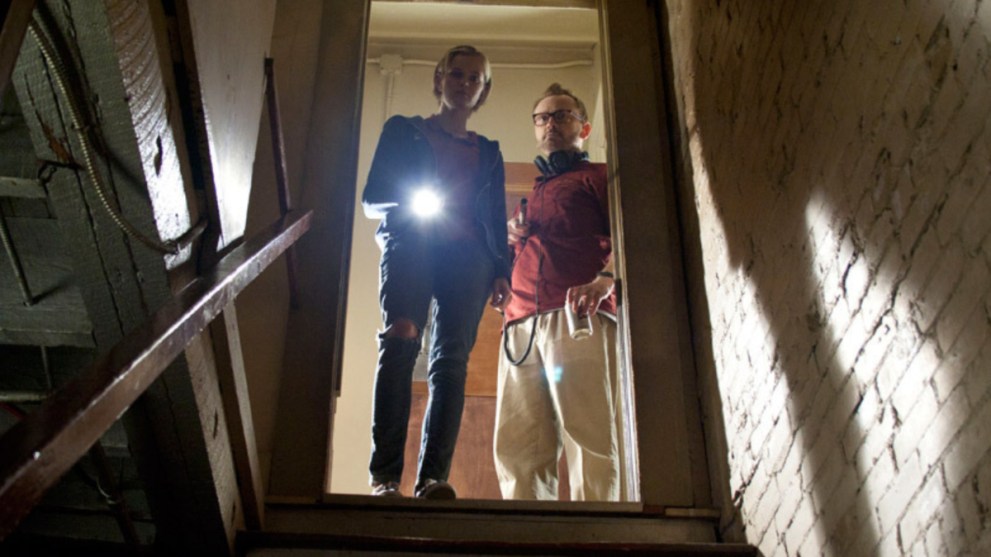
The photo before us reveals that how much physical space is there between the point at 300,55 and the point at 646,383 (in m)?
1.62

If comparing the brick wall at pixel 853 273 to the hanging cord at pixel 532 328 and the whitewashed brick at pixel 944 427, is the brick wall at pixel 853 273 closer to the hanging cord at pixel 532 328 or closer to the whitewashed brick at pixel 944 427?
the whitewashed brick at pixel 944 427

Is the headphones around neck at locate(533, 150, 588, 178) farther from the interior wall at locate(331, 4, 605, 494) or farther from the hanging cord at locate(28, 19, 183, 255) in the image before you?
the hanging cord at locate(28, 19, 183, 255)


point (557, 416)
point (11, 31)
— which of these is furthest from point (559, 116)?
point (11, 31)

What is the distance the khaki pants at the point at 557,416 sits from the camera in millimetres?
3135

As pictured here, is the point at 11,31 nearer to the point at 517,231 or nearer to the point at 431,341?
the point at 431,341

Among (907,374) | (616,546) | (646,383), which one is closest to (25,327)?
(616,546)

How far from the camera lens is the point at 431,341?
284 centimetres

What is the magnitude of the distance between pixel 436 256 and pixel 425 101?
308 centimetres

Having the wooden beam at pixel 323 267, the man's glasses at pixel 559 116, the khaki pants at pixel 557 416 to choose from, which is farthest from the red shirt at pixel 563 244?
the wooden beam at pixel 323 267

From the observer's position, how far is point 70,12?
4.38ft

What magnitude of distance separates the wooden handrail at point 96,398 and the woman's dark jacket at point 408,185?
1252mm

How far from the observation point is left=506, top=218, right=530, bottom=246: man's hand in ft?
11.7

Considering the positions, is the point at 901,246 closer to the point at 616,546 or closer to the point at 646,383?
the point at 616,546

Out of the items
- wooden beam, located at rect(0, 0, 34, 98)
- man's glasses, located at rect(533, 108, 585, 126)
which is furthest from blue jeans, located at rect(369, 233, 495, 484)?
wooden beam, located at rect(0, 0, 34, 98)
